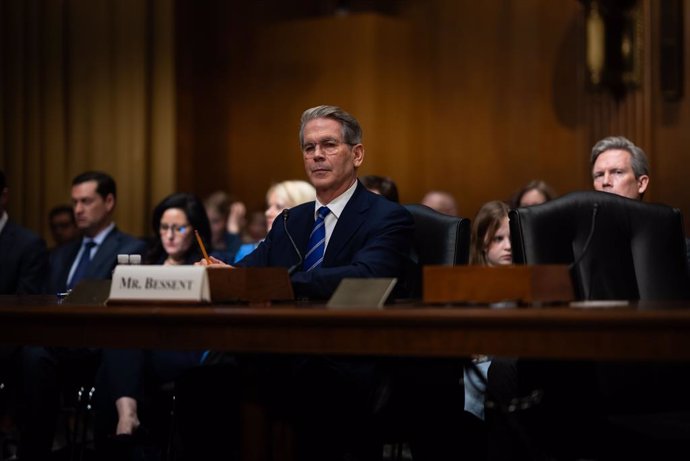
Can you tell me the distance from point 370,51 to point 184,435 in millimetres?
4952

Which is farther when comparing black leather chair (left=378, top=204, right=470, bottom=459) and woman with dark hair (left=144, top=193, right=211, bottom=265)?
woman with dark hair (left=144, top=193, right=211, bottom=265)

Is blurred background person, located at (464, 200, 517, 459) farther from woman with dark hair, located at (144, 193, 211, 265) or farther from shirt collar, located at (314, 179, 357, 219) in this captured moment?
woman with dark hair, located at (144, 193, 211, 265)

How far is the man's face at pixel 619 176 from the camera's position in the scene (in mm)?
4707

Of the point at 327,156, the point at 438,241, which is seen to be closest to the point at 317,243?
the point at 327,156

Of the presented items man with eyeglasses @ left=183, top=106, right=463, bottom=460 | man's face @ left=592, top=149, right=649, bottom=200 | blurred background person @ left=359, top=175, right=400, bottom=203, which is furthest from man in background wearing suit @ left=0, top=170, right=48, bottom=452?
man's face @ left=592, top=149, right=649, bottom=200

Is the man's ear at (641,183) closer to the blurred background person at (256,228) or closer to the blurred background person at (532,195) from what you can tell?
the blurred background person at (532,195)

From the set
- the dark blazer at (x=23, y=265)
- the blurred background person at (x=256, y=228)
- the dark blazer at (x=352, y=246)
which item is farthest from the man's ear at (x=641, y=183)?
the blurred background person at (x=256, y=228)

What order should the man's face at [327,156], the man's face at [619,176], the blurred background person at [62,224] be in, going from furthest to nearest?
the blurred background person at [62,224], the man's face at [619,176], the man's face at [327,156]

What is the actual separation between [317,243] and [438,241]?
0.40 m

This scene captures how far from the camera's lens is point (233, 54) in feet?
29.0

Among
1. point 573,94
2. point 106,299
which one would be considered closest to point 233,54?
point 573,94

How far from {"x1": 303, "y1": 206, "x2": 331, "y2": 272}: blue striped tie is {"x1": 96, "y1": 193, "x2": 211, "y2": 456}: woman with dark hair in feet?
3.32

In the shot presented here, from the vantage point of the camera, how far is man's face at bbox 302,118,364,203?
3639 millimetres

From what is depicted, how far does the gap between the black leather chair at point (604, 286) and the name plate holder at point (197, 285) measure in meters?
0.77
